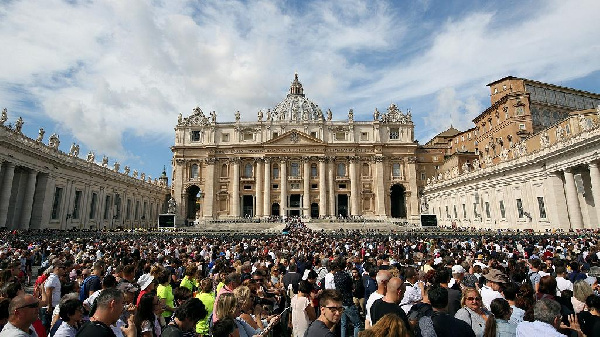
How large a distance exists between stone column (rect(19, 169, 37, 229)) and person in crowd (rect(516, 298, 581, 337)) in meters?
39.5

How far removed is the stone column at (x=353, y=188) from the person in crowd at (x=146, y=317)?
59424mm

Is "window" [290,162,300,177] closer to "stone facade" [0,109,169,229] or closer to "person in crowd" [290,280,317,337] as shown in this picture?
"stone facade" [0,109,169,229]

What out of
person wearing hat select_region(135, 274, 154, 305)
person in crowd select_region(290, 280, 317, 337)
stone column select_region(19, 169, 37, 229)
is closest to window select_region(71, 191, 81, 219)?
stone column select_region(19, 169, 37, 229)

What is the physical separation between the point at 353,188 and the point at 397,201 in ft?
41.7

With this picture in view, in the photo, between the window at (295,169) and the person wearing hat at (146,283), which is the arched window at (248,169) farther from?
the person wearing hat at (146,283)

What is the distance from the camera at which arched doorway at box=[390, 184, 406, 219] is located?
6725 centimetres

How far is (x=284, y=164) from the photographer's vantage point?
2489 inches

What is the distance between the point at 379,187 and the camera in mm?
63125

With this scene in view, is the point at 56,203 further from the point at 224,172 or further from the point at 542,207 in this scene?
the point at 542,207

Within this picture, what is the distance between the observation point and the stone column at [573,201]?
28164 mm

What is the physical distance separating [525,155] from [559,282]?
32.3 meters

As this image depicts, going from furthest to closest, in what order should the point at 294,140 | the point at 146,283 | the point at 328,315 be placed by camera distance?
1. the point at 294,140
2. the point at 146,283
3. the point at 328,315

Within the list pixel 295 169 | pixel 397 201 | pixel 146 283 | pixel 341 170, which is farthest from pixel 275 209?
pixel 146 283

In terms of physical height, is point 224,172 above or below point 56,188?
above
